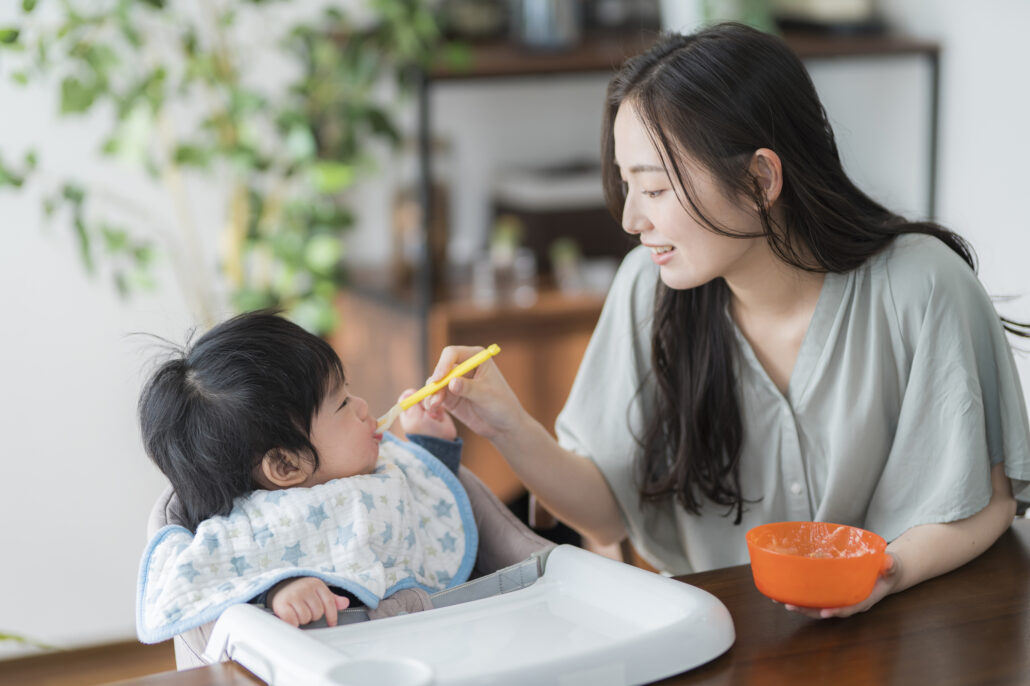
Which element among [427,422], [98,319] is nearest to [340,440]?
[427,422]

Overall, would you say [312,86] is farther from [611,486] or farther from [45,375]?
[611,486]

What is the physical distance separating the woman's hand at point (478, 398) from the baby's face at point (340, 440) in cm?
13

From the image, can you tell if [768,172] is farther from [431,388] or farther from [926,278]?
[431,388]

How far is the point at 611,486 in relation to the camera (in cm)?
157

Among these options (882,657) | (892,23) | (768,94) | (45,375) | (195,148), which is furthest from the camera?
(892,23)

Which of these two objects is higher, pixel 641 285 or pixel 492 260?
pixel 641 285

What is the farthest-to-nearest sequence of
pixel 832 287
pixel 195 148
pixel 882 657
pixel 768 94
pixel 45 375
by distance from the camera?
pixel 45 375 < pixel 195 148 < pixel 832 287 < pixel 768 94 < pixel 882 657

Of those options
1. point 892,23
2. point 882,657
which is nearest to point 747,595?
point 882,657

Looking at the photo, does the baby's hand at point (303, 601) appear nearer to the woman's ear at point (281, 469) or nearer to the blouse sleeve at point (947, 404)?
the woman's ear at point (281, 469)

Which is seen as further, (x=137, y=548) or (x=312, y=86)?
(x=137, y=548)

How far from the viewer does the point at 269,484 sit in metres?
1.23

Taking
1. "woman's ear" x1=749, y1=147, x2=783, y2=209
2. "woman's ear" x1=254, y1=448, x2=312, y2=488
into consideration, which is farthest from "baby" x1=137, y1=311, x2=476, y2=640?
"woman's ear" x1=749, y1=147, x2=783, y2=209

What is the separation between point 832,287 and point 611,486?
408 mm

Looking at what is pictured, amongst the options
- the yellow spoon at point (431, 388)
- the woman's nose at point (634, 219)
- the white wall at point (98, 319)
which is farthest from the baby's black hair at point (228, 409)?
the white wall at point (98, 319)
